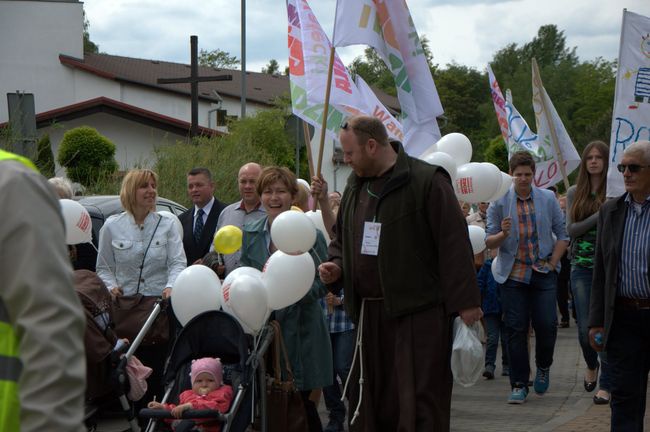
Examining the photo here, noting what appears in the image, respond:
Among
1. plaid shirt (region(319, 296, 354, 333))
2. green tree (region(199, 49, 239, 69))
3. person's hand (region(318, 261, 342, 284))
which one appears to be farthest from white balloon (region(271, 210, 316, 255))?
green tree (region(199, 49, 239, 69))

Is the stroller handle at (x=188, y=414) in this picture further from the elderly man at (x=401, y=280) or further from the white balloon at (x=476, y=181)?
the white balloon at (x=476, y=181)

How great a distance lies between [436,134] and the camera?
8.66 m

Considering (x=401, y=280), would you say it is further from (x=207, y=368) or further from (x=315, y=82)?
(x=315, y=82)

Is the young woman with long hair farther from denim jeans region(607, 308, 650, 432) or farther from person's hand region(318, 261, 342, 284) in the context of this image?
person's hand region(318, 261, 342, 284)

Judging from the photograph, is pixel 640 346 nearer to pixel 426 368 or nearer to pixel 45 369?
pixel 426 368

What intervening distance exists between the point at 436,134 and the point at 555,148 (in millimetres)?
4907

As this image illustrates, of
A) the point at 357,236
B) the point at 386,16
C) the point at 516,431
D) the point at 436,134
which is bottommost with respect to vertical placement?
the point at 516,431

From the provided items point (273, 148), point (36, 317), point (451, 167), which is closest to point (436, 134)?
point (451, 167)

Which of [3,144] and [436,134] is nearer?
[436,134]

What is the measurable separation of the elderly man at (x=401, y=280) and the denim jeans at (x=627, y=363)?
47.0 inches

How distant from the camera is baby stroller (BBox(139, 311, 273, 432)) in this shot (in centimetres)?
680

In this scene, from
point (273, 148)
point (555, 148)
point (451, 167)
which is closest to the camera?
point (451, 167)

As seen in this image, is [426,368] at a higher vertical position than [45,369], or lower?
lower

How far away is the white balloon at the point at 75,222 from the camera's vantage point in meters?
8.03
